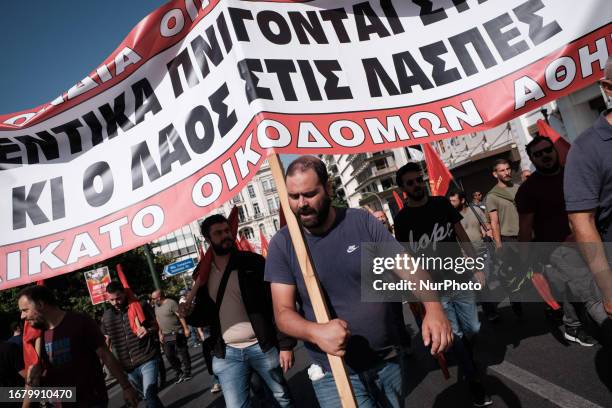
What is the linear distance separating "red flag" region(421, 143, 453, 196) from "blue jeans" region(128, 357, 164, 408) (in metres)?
4.36

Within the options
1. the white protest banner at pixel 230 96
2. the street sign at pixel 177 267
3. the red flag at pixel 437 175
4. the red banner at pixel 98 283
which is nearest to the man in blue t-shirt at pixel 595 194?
the white protest banner at pixel 230 96

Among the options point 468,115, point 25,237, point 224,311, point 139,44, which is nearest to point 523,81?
point 468,115

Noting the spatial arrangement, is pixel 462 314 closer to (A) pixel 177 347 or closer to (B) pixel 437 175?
(B) pixel 437 175

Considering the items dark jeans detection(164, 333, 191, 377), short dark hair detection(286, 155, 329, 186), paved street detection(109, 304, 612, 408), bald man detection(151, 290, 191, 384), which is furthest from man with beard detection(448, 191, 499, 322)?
dark jeans detection(164, 333, 191, 377)

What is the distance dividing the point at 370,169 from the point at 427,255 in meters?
67.0

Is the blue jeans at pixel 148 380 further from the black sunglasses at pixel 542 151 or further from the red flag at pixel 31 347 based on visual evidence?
the black sunglasses at pixel 542 151

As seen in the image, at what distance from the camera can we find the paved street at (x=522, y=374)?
3.35m

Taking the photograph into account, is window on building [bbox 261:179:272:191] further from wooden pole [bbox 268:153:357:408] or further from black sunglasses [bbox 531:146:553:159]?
wooden pole [bbox 268:153:357:408]

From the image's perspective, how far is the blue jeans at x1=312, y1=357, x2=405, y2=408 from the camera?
2.34 metres

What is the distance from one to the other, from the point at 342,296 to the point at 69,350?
2.26 metres

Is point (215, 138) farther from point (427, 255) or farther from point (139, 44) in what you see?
point (427, 255)

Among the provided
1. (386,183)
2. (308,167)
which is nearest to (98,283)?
(308,167)

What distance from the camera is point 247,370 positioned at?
3693mm

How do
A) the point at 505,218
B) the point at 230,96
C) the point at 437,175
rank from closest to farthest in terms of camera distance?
the point at 230,96, the point at 505,218, the point at 437,175
